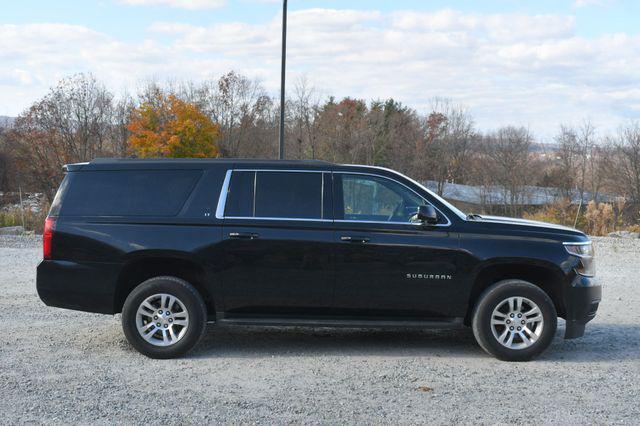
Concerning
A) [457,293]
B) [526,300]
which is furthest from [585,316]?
[457,293]

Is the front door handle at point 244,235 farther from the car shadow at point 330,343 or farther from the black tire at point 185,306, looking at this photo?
the car shadow at point 330,343

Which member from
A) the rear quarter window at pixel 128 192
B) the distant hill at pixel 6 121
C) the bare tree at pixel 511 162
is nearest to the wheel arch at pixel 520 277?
the rear quarter window at pixel 128 192

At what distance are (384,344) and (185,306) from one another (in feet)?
7.02

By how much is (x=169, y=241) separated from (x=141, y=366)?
1.16m

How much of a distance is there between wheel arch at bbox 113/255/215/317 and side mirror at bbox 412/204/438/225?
6.84 feet

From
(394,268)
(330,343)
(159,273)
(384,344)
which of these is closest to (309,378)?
(394,268)

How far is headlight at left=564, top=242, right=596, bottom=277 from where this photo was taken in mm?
6848

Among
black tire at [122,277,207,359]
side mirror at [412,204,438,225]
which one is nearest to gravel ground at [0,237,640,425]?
black tire at [122,277,207,359]

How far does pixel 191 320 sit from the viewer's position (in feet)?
22.1

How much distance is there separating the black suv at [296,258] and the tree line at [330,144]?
35.1 m

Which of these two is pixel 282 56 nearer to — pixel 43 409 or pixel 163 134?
pixel 43 409

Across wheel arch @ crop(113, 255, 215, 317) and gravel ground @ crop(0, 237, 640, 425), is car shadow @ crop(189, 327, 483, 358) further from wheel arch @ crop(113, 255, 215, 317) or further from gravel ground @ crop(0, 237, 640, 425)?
wheel arch @ crop(113, 255, 215, 317)

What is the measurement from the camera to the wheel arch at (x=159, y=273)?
6859mm

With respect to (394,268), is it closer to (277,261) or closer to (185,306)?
(277,261)
